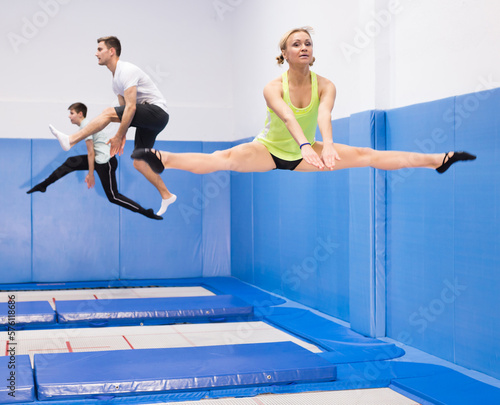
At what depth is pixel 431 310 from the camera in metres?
5.32

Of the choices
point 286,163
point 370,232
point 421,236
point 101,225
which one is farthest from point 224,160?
point 101,225

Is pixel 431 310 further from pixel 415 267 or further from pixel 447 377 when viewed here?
pixel 447 377

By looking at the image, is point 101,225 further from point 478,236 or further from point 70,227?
point 478,236

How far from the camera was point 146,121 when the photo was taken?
4398mm

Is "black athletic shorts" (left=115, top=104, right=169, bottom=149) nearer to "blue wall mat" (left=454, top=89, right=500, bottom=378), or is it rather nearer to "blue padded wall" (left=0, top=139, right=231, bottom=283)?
"blue wall mat" (left=454, top=89, right=500, bottom=378)

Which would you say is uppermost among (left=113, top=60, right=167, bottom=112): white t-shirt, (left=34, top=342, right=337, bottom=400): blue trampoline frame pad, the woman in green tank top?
(left=113, top=60, right=167, bottom=112): white t-shirt

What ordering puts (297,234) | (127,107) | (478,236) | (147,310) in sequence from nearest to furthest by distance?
(127,107) → (478,236) → (147,310) → (297,234)

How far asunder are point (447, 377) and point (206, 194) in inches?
239

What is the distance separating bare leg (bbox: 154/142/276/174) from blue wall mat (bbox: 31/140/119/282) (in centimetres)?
602

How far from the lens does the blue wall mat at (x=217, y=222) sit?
398 inches

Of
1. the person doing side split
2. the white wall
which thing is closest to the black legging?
the person doing side split

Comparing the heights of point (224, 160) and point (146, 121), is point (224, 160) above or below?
below

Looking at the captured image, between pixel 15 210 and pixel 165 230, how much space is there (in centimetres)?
227

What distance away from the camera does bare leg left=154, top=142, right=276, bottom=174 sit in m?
3.60
